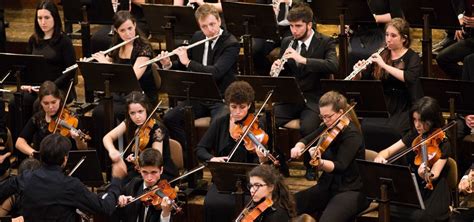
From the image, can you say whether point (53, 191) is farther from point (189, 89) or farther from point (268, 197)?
point (189, 89)

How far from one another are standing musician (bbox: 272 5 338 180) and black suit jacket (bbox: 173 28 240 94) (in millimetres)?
348

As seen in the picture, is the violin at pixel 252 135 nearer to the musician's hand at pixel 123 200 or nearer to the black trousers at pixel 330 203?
the black trousers at pixel 330 203

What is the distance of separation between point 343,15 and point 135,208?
2106 mm

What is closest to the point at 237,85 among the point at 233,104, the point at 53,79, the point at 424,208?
the point at 233,104

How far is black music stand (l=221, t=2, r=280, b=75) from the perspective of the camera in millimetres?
8141

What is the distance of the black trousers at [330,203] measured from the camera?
6820mm

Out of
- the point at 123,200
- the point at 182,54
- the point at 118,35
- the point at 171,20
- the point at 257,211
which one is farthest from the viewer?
the point at 171,20

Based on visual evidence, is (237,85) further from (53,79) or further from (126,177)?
(53,79)

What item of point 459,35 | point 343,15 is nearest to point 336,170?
point 343,15

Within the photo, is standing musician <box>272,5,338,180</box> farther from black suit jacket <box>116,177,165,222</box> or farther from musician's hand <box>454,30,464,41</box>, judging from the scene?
black suit jacket <box>116,177,165,222</box>

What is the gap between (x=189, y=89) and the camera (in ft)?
24.7

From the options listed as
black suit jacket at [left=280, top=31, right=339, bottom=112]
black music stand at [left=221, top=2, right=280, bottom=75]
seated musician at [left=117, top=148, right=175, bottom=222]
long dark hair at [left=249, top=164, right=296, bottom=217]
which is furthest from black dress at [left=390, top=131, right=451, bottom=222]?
black music stand at [left=221, top=2, right=280, bottom=75]

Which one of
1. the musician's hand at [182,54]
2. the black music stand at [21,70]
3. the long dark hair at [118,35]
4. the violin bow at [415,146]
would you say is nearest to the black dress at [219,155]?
the musician's hand at [182,54]

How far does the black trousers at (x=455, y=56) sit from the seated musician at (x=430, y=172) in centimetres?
145
